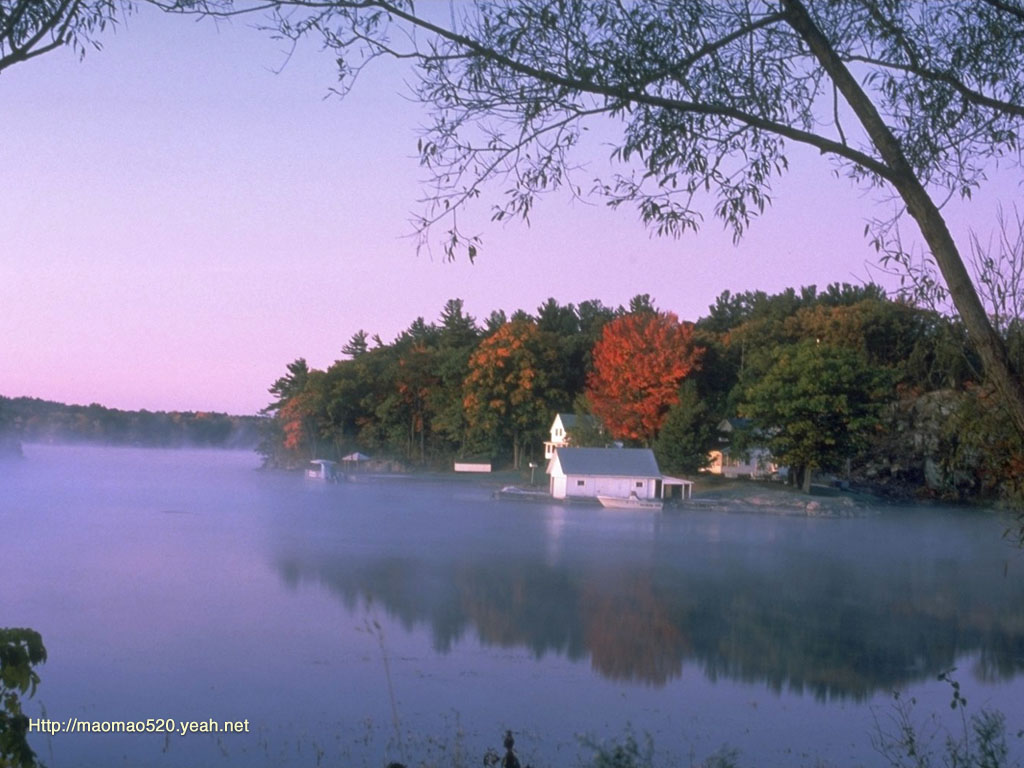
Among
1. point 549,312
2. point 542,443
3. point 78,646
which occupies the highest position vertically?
point 549,312

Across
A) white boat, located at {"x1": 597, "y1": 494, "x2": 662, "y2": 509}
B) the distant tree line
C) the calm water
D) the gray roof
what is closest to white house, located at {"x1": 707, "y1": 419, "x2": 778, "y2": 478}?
the distant tree line

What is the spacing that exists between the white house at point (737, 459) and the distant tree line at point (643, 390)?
63 cm

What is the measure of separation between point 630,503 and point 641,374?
7799mm

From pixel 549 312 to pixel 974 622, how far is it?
3761cm

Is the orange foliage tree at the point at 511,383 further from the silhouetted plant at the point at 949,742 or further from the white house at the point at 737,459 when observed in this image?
the silhouetted plant at the point at 949,742

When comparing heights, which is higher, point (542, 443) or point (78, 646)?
point (542, 443)

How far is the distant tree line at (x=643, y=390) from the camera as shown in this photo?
117 ft

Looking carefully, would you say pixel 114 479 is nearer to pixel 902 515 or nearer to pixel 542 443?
pixel 542 443

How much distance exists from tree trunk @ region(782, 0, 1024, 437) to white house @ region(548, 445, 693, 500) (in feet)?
100

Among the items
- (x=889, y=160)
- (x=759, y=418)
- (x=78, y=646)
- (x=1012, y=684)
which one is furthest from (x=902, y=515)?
(x=889, y=160)

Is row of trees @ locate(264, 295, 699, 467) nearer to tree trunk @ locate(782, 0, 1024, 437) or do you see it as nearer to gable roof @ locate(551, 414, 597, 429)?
gable roof @ locate(551, 414, 597, 429)

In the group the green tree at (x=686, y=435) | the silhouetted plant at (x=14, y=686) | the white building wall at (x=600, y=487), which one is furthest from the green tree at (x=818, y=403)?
the silhouetted plant at (x=14, y=686)

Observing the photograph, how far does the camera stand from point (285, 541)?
20.7 meters

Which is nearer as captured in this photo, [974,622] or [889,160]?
[889,160]
